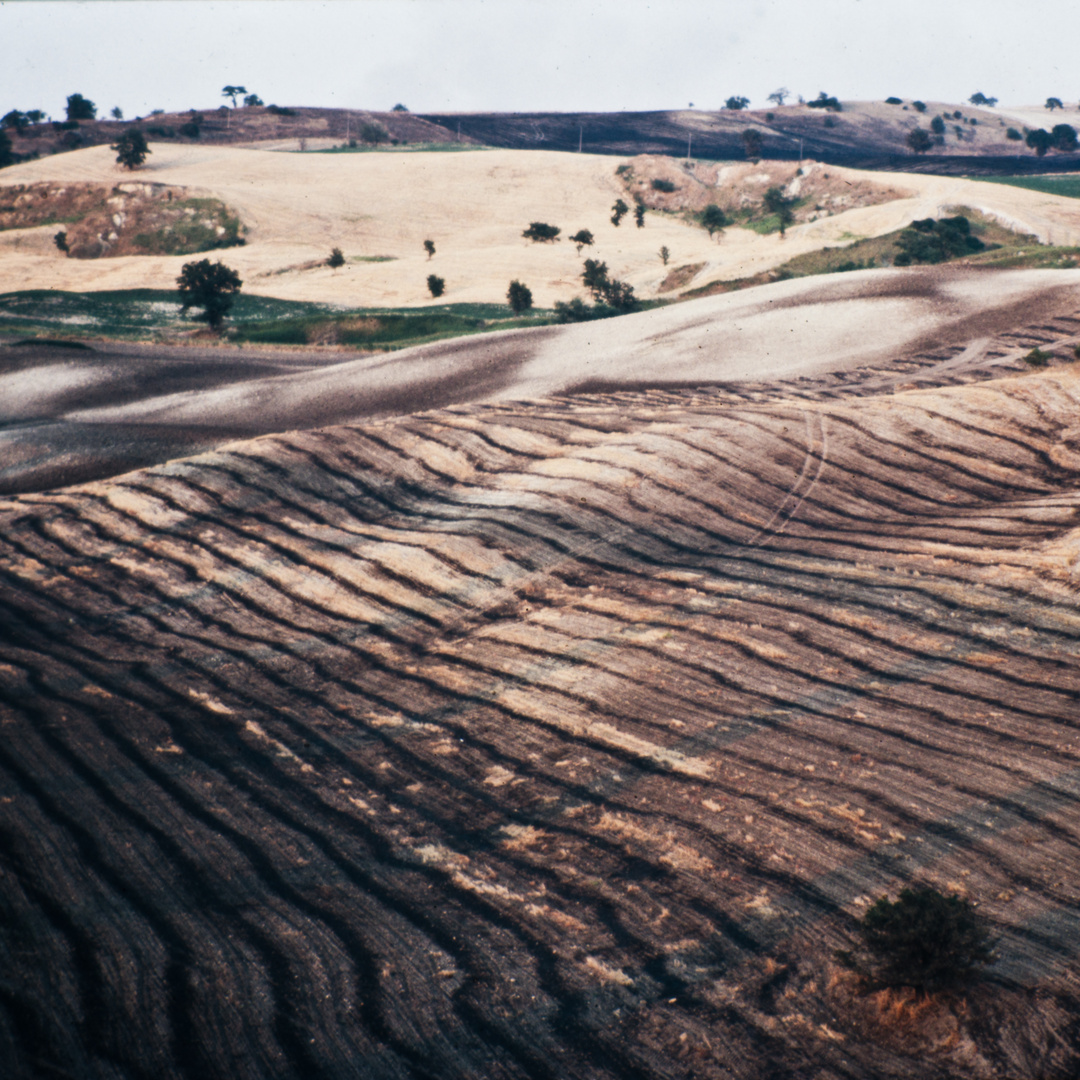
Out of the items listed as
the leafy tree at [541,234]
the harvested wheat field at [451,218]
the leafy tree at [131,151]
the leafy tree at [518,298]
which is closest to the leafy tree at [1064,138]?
the harvested wheat field at [451,218]

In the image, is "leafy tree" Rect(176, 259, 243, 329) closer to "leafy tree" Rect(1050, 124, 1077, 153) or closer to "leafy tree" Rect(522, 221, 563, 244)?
"leafy tree" Rect(522, 221, 563, 244)

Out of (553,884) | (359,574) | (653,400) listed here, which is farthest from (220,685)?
(653,400)

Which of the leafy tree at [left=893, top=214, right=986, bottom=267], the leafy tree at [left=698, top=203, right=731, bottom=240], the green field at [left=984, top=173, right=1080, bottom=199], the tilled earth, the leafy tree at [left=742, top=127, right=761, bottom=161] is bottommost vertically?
the tilled earth

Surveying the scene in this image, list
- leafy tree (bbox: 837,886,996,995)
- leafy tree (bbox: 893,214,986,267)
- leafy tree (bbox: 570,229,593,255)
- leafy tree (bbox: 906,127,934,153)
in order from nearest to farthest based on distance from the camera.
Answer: leafy tree (bbox: 837,886,996,995) < leafy tree (bbox: 893,214,986,267) < leafy tree (bbox: 570,229,593,255) < leafy tree (bbox: 906,127,934,153)

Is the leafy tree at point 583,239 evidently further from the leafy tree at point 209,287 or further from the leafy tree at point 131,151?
the leafy tree at point 131,151

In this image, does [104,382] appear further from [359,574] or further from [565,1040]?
[565,1040]

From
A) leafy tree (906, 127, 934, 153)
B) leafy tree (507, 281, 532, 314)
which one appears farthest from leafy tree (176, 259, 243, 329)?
leafy tree (906, 127, 934, 153)
